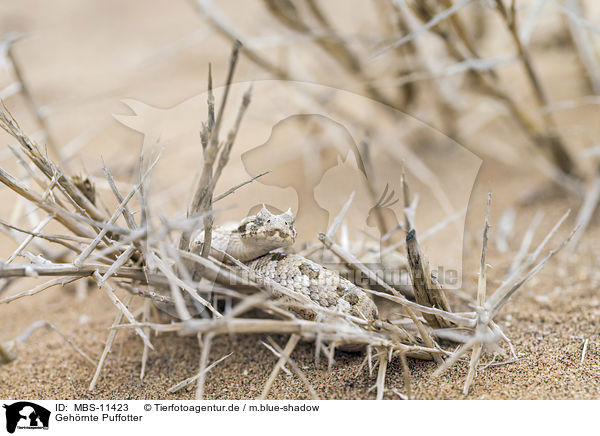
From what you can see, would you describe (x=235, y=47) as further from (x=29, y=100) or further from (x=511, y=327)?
(x=29, y=100)

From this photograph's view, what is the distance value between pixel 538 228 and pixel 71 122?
12.4 ft

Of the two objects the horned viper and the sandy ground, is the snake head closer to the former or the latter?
the horned viper

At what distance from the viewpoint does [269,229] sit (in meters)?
1.33

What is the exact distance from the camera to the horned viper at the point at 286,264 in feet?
4.42

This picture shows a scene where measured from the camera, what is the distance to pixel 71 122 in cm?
445

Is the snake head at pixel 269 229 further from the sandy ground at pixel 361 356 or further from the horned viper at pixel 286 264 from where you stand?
the sandy ground at pixel 361 356
